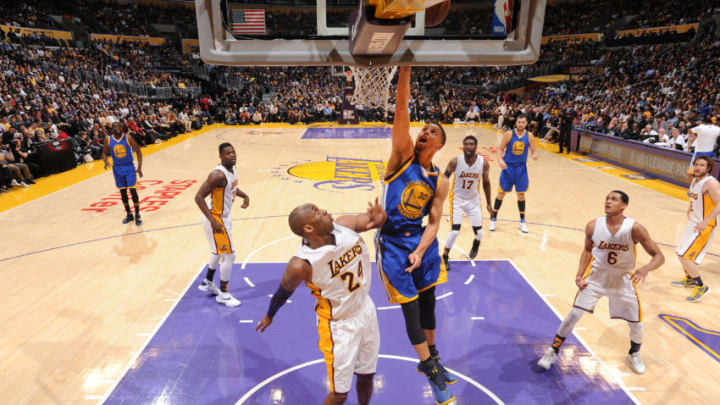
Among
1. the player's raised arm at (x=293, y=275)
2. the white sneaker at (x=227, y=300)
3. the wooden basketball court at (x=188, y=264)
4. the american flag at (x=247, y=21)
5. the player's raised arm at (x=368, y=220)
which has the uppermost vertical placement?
the american flag at (x=247, y=21)

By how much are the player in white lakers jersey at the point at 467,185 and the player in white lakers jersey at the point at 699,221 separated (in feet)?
7.80

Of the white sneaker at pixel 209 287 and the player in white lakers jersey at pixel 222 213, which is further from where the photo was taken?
the white sneaker at pixel 209 287

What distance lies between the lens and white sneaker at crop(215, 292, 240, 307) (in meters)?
4.95

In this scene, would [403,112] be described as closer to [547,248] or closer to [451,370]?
[451,370]

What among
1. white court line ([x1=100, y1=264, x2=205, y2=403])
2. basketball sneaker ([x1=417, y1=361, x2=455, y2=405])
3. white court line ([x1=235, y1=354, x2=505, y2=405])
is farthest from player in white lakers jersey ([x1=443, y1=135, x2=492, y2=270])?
white court line ([x1=100, y1=264, x2=205, y2=403])

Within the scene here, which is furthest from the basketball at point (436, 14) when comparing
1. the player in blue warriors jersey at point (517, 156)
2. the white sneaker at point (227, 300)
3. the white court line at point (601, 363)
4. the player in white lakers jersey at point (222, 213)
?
the player in blue warriors jersey at point (517, 156)

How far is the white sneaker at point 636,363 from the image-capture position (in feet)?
12.6

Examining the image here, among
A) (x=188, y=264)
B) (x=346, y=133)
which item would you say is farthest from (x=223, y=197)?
(x=346, y=133)

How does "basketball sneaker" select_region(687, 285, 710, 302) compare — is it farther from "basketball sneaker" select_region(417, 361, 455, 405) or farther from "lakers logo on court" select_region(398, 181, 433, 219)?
"lakers logo on court" select_region(398, 181, 433, 219)

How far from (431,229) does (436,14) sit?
1.51 meters

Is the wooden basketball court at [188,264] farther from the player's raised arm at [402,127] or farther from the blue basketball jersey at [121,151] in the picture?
the player's raised arm at [402,127]

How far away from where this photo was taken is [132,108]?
1881cm

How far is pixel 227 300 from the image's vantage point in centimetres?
496

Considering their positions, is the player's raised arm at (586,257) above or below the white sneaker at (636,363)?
above
